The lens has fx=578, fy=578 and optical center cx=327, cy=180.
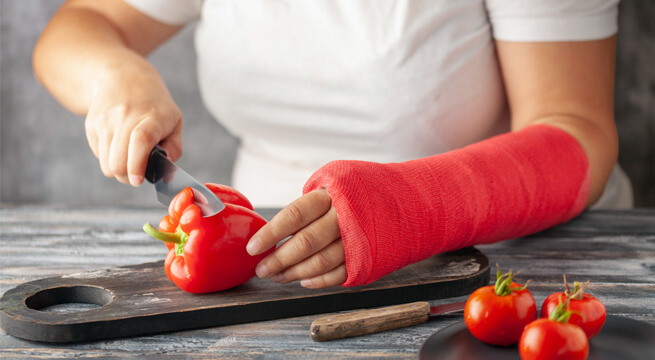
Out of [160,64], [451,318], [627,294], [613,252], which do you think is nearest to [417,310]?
[451,318]

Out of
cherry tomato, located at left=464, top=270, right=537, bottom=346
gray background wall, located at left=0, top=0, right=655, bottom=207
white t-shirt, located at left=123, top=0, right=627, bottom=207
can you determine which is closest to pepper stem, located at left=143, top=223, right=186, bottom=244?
cherry tomato, located at left=464, top=270, right=537, bottom=346

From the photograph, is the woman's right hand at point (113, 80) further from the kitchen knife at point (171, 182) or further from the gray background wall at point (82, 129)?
the gray background wall at point (82, 129)

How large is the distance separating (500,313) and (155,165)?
0.54 m

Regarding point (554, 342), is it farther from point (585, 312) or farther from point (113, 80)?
point (113, 80)

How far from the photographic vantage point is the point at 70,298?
0.72 metres

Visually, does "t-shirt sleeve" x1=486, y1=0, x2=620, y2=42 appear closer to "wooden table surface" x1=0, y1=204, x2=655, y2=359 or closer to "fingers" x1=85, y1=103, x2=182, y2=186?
"wooden table surface" x1=0, y1=204, x2=655, y2=359

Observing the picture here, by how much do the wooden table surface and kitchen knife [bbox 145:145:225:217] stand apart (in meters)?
0.12

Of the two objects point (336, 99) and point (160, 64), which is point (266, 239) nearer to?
point (336, 99)

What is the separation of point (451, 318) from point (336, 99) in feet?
1.93

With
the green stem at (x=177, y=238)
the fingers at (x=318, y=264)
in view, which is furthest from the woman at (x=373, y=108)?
the green stem at (x=177, y=238)

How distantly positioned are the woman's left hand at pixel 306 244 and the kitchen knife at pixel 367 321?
67mm

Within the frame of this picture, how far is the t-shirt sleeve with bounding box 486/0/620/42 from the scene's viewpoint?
1.04m

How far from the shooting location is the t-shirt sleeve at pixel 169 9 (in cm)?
125

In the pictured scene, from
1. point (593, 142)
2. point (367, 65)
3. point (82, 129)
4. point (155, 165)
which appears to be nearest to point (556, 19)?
point (593, 142)
